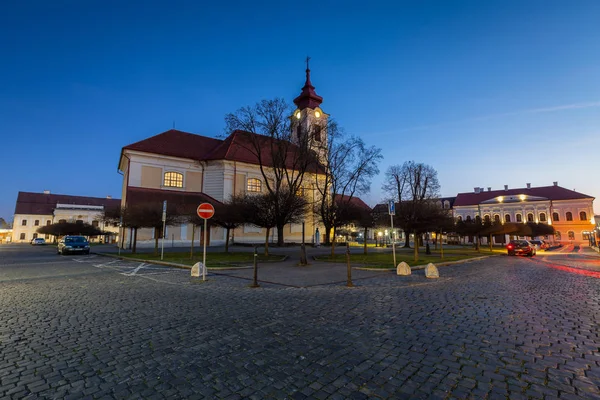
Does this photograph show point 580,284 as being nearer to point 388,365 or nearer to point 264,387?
point 388,365

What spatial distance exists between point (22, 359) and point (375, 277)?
11.0 m

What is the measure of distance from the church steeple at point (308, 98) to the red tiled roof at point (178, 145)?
46.6ft

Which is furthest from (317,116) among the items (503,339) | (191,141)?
(503,339)

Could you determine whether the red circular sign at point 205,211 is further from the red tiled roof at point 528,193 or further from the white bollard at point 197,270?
the red tiled roof at point 528,193

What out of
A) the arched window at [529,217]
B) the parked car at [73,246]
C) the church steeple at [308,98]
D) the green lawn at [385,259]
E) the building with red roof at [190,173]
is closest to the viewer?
the green lawn at [385,259]

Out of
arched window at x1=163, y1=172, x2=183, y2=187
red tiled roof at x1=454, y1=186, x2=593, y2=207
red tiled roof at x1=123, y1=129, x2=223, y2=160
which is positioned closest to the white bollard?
arched window at x1=163, y1=172, x2=183, y2=187

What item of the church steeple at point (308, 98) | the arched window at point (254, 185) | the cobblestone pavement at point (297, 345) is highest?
the church steeple at point (308, 98)

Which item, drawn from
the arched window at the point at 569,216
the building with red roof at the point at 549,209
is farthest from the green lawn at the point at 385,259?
the arched window at the point at 569,216

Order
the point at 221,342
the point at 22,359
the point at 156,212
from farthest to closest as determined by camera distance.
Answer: the point at 156,212, the point at 221,342, the point at 22,359

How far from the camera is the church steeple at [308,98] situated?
1847 inches

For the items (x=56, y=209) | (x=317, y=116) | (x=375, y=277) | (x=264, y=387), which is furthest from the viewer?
(x=56, y=209)

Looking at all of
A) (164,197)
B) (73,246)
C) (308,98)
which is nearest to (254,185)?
(164,197)

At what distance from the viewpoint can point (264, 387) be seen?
337 cm

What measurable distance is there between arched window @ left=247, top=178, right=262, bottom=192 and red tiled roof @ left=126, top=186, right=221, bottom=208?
5.35 meters
